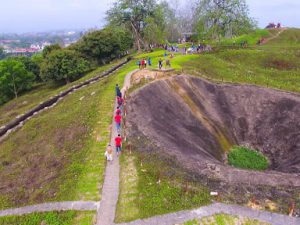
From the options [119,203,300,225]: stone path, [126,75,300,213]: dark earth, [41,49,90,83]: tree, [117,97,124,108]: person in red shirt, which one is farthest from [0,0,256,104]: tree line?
[119,203,300,225]: stone path

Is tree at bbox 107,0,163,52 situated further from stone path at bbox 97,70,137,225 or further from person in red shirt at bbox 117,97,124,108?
stone path at bbox 97,70,137,225

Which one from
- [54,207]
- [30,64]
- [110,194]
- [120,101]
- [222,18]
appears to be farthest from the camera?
[30,64]

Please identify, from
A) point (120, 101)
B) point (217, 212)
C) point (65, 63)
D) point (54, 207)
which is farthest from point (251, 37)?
point (54, 207)

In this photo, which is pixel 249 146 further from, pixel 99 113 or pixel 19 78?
pixel 19 78

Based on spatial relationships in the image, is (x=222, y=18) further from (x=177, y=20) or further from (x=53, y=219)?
(x=53, y=219)

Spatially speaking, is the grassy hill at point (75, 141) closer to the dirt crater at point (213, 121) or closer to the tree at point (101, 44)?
the dirt crater at point (213, 121)

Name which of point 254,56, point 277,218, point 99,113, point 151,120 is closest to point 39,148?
point 99,113

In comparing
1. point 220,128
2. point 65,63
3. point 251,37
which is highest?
point 251,37
